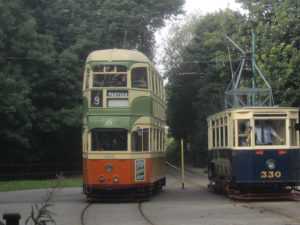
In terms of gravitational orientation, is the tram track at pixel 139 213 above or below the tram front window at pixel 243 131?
below

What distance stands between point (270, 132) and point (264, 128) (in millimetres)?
227

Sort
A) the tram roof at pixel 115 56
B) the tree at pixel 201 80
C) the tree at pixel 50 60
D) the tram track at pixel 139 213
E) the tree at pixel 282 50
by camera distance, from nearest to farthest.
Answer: the tram track at pixel 139 213
the tram roof at pixel 115 56
the tree at pixel 50 60
the tree at pixel 282 50
the tree at pixel 201 80

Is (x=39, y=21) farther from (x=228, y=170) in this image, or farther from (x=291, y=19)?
(x=228, y=170)

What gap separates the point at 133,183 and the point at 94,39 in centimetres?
1852

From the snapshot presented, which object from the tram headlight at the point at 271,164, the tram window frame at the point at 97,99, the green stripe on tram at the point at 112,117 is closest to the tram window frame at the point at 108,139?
the green stripe on tram at the point at 112,117

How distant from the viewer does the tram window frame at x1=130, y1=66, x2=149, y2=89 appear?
1831 cm

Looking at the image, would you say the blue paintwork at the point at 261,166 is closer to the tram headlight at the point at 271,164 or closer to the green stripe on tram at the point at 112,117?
the tram headlight at the point at 271,164

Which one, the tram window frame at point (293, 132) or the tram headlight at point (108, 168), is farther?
the tram headlight at point (108, 168)

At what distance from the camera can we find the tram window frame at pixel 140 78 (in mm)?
18312

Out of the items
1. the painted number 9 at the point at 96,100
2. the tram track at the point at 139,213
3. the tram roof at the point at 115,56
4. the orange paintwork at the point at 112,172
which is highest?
the tram roof at the point at 115,56

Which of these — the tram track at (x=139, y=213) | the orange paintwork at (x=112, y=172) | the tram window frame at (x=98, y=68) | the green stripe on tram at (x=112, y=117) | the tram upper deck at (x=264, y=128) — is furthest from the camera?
the tram window frame at (x=98, y=68)

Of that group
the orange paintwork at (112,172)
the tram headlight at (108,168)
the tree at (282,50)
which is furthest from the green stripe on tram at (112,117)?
the tree at (282,50)

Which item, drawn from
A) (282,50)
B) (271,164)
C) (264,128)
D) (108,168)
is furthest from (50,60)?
(271,164)

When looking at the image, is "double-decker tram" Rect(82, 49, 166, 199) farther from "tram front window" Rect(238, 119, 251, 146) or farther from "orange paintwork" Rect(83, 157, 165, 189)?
"tram front window" Rect(238, 119, 251, 146)
